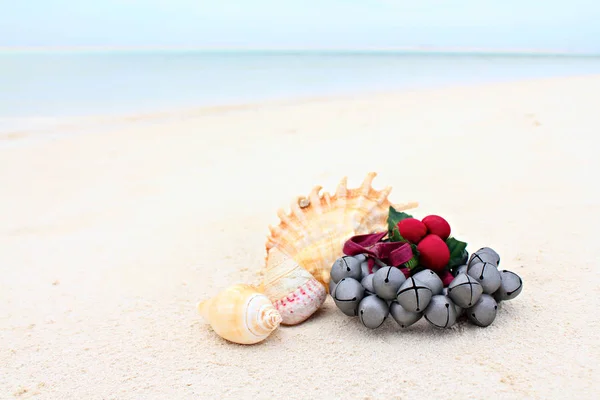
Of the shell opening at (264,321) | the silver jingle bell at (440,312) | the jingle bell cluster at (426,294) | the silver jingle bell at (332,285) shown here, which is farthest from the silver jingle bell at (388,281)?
the shell opening at (264,321)

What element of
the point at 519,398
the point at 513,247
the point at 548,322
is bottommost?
the point at 519,398

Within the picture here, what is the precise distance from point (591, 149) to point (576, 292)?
219 cm

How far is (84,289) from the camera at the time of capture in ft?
7.31

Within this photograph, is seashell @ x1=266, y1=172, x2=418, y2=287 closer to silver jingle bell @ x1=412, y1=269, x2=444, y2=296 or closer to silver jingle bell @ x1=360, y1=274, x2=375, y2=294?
silver jingle bell @ x1=360, y1=274, x2=375, y2=294

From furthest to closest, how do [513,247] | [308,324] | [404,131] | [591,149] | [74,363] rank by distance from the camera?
[404,131], [591,149], [513,247], [308,324], [74,363]

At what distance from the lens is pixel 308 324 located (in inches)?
73.4

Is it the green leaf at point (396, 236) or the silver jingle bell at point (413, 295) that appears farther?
the green leaf at point (396, 236)

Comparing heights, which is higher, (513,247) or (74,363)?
(513,247)

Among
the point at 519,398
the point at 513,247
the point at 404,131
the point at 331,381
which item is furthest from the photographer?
the point at 404,131

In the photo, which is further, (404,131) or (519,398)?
(404,131)

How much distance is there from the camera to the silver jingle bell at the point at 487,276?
5.48 feet

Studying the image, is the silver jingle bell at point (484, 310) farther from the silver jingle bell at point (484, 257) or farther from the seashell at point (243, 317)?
the seashell at point (243, 317)

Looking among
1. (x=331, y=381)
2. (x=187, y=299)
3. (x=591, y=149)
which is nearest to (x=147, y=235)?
(x=187, y=299)

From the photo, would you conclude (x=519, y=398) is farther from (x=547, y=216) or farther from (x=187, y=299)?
(x=547, y=216)
